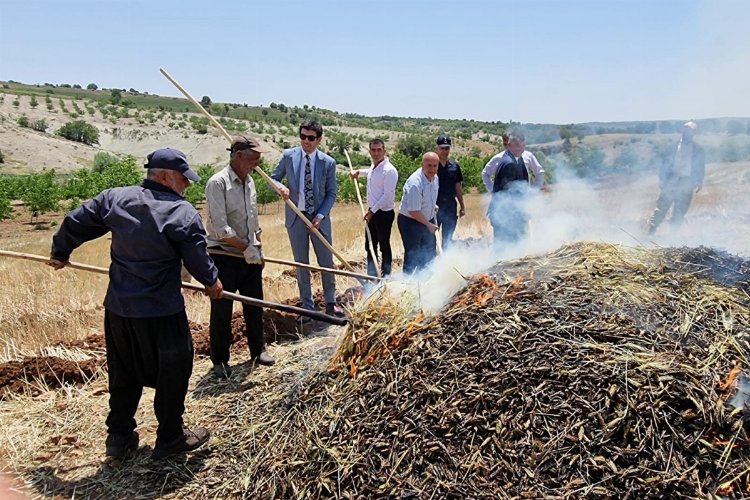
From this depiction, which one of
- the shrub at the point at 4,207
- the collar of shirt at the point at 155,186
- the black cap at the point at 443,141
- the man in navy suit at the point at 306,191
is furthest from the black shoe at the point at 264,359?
the shrub at the point at 4,207

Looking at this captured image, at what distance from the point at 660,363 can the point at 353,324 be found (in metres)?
1.90

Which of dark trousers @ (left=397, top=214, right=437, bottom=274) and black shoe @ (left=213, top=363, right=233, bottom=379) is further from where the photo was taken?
dark trousers @ (left=397, top=214, right=437, bottom=274)

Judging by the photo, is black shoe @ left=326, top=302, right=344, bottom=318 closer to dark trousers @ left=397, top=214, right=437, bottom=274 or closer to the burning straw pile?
dark trousers @ left=397, top=214, right=437, bottom=274

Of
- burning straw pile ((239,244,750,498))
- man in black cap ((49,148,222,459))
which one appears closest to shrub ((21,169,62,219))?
man in black cap ((49,148,222,459))

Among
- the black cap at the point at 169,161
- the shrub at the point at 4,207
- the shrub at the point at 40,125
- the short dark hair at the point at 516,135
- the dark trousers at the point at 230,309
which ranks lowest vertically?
the shrub at the point at 4,207

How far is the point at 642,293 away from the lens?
11.0 ft

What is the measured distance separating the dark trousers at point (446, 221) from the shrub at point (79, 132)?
64406 mm

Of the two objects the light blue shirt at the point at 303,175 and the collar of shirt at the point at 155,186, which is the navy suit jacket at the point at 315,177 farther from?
the collar of shirt at the point at 155,186

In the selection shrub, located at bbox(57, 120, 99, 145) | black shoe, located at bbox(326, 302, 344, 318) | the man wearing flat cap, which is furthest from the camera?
shrub, located at bbox(57, 120, 99, 145)

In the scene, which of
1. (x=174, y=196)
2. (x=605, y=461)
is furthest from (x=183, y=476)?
(x=605, y=461)

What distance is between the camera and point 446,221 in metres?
7.64

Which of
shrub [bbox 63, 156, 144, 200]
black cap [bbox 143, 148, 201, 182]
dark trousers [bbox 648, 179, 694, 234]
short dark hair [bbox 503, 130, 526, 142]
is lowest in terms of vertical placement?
shrub [bbox 63, 156, 144, 200]

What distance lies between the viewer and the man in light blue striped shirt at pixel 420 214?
19.6 feet

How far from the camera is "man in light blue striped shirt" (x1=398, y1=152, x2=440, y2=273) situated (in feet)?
19.6
